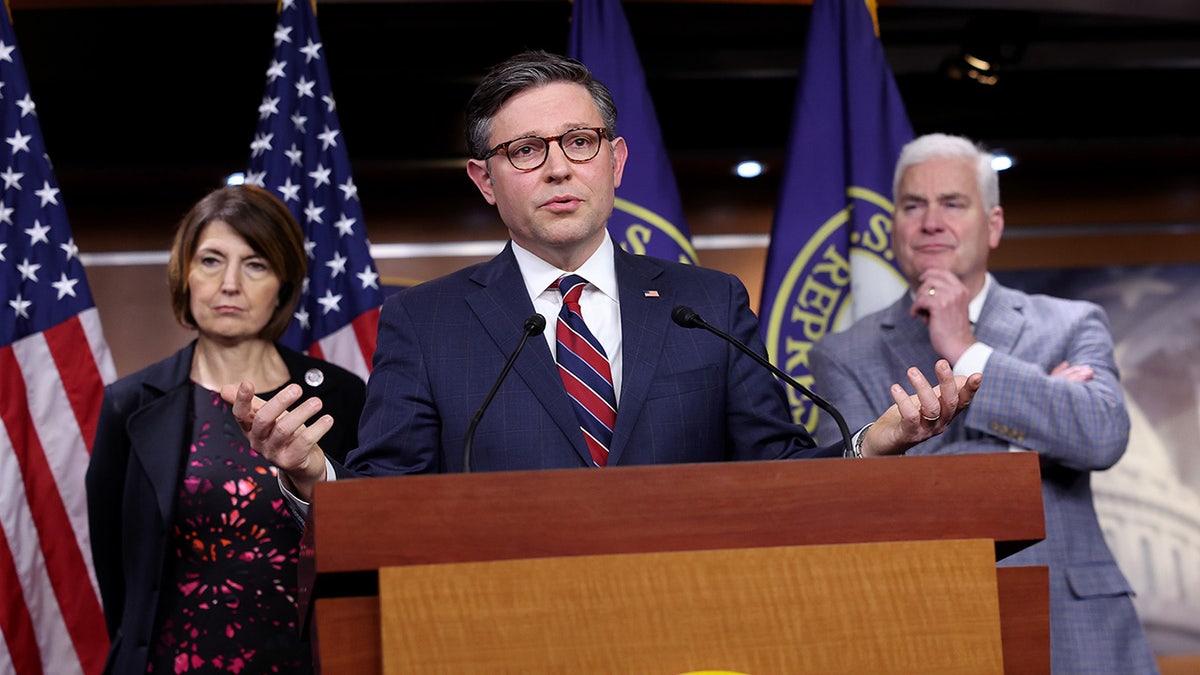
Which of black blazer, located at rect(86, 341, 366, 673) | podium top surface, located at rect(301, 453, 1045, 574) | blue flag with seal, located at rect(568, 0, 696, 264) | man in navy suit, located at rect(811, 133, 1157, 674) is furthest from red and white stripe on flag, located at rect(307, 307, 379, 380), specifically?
podium top surface, located at rect(301, 453, 1045, 574)

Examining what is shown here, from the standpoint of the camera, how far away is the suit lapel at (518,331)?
77.5 inches

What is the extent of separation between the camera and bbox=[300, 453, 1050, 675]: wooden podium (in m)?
1.33

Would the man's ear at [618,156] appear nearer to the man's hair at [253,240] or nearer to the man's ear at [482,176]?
the man's ear at [482,176]

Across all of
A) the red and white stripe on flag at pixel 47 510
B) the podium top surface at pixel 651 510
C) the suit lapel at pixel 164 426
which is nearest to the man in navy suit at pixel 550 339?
the podium top surface at pixel 651 510

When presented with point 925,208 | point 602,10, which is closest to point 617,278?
point 925,208

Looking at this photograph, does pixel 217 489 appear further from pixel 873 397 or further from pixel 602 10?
pixel 602 10

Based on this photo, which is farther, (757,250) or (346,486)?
(757,250)

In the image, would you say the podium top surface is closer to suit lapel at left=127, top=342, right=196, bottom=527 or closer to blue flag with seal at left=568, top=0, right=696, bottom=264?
suit lapel at left=127, top=342, right=196, bottom=527

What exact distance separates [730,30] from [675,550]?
3.84 metres

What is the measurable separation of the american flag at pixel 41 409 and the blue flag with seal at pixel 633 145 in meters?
1.55

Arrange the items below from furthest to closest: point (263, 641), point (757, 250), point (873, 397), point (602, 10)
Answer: point (757, 250) → point (602, 10) → point (873, 397) → point (263, 641)

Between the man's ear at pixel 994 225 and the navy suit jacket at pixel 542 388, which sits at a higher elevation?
the man's ear at pixel 994 225

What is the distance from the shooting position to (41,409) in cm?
333

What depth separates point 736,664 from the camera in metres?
1.34
